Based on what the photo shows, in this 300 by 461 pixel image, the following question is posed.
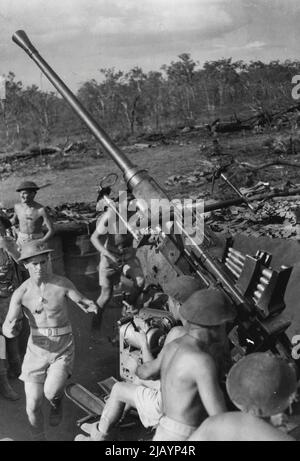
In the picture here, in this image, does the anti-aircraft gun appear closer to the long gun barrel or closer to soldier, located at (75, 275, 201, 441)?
the long gun barrel

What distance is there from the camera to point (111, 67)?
29.5m

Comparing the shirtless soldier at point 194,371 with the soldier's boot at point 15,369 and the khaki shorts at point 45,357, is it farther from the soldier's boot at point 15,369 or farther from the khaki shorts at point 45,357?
the soldier's boot at point 15,369

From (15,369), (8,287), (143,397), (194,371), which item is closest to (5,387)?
(15,369)

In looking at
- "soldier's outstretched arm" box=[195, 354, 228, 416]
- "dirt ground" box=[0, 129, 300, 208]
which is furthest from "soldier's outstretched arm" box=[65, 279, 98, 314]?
"dirt ground" box=[0, 129, 300, 208]

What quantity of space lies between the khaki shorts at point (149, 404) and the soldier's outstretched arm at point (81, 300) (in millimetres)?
788

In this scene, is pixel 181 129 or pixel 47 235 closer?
pixel 47 235

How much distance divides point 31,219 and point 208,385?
441 cm

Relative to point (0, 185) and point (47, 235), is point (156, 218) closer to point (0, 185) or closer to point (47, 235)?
point (47, 235)

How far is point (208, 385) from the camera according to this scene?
304cm

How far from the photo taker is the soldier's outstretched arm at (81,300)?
14.5 feet

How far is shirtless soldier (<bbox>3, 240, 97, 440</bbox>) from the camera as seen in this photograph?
14.5 ft
